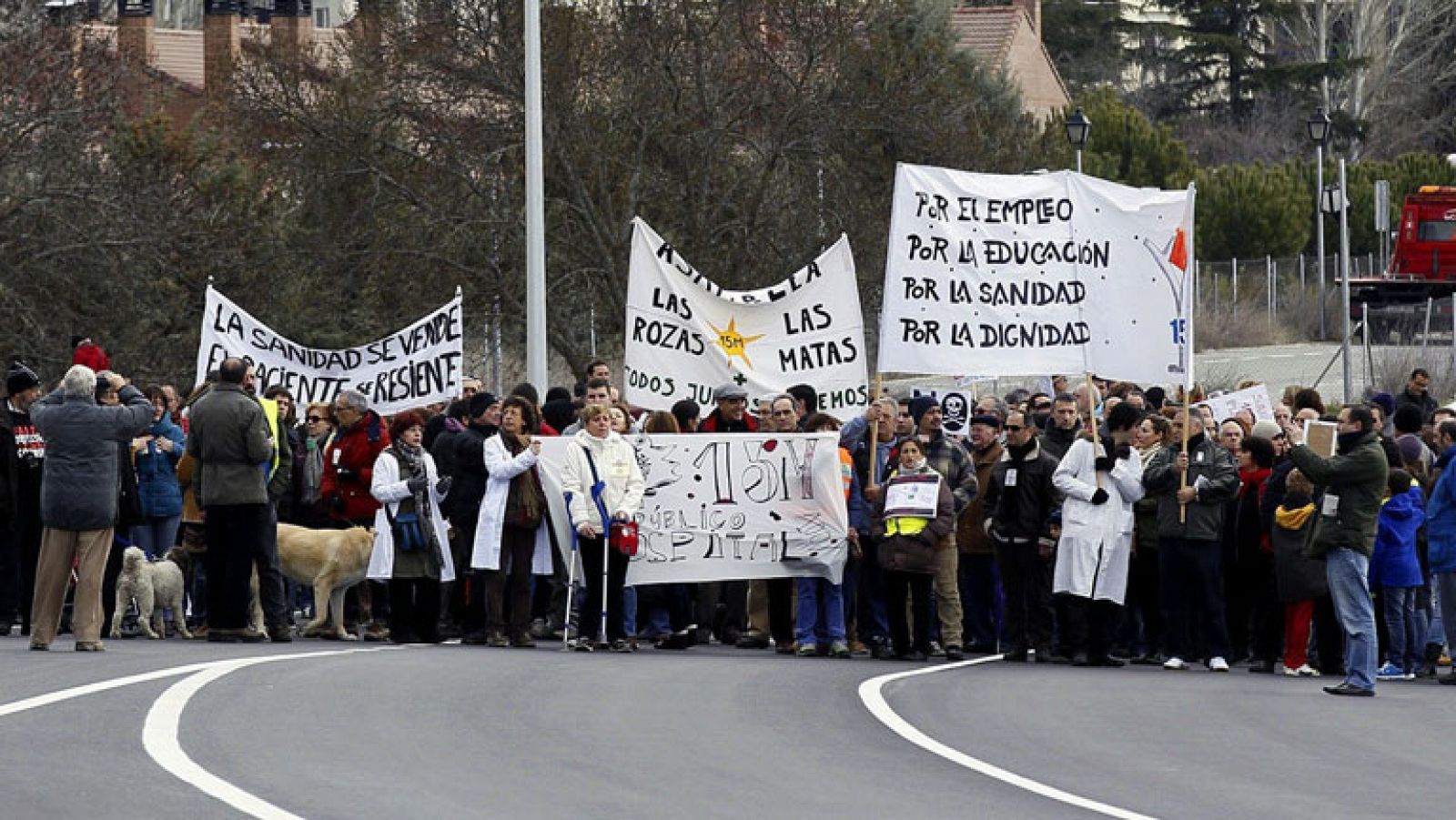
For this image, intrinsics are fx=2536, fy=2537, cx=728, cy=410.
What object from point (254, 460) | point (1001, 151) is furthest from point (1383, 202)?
point (254, 460)

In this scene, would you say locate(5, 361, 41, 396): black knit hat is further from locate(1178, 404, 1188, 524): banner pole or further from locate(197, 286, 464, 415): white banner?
locate(1178, 404, 1188, 524): banner pole

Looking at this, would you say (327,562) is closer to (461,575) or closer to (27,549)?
(461,575)

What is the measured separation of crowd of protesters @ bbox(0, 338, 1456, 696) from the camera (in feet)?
56.6

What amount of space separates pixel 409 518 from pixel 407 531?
3.6 inches

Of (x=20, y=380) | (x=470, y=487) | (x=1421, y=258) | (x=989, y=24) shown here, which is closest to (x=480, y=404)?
(x=470, y=487)

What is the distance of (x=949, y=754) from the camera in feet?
40.8

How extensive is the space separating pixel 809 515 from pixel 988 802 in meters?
7.68

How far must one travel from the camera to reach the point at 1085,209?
763 inches

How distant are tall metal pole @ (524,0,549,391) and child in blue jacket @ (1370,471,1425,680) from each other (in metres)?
9.77

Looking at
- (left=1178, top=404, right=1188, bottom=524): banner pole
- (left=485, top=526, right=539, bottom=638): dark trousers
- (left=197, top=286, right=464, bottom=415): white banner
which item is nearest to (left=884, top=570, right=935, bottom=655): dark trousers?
(left=1178, top=404, right=1188, bottom=524): banner pole

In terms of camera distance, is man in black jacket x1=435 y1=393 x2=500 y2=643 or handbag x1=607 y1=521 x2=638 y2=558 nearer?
handbag x1=607 y1=521 x2=638 y2=558

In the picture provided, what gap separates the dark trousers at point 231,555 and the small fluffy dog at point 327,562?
1.72 ft

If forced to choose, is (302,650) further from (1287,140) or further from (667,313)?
(1287,140)

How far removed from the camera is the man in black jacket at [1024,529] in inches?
698
